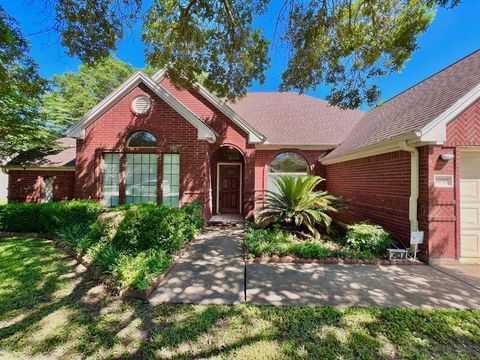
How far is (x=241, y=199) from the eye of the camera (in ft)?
39.8

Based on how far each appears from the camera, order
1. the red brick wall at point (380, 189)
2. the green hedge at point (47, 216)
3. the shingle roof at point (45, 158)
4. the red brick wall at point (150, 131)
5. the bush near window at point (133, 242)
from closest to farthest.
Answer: the bush near window at point (133, 242)
the red brick wall at point (380, 189)
the green hedge at point (47, 216)
the red brick wall at point (150, 131)
the shingle roof at point (45, 158)

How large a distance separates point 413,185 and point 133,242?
689 cm

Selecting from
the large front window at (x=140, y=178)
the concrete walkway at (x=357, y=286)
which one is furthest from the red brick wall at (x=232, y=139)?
the concrete walkway at (x=357, y=286)

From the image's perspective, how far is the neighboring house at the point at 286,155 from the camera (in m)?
5.56

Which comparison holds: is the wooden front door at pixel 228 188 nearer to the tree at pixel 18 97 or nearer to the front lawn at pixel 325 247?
the front lawn at pixel 325 247

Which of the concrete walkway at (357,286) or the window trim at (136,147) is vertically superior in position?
the window trim at (136,147)

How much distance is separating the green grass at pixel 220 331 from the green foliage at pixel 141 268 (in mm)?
335

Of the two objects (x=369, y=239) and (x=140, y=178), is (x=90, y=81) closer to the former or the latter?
(x=140, y=178)

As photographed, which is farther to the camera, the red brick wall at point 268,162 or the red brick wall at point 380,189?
the red brick wall at point 268,162

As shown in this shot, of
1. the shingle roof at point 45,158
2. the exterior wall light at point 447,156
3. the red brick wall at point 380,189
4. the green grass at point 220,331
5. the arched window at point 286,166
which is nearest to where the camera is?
the green grass at point 220,331

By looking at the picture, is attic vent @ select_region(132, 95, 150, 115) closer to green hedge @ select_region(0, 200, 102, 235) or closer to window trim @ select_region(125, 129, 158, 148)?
window trim @ select_region(125, 129, 158, 148)

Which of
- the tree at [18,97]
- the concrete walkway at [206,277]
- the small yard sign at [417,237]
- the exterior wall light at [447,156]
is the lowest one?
the concrete walkway at [206,277]

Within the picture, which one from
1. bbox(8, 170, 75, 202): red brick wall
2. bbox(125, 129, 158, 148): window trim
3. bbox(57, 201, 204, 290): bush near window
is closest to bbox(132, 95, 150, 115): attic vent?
bbox(125, 129, 158, 148): window trim

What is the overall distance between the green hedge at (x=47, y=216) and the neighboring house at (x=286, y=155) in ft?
3.80
